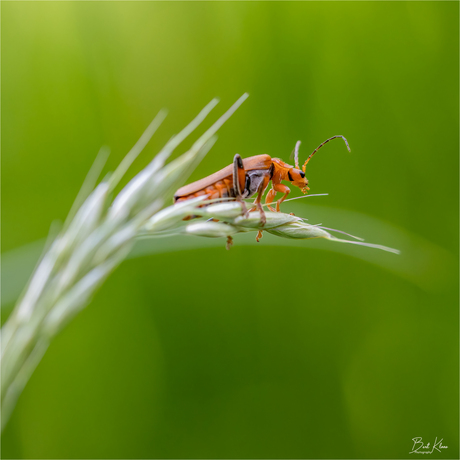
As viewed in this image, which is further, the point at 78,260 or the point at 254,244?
the point at 254,244

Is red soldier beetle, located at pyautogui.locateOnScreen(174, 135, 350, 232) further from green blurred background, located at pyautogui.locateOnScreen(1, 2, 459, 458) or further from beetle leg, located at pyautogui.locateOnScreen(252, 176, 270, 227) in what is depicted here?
green blurred background, located at pyautogui.locateOnScreen(1, 2, 459, 458)

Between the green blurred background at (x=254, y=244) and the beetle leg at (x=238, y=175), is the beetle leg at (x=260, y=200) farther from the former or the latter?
the green blurred background at (x=254, y=244)

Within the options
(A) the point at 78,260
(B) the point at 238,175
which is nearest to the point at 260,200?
(B) the point at 238,175

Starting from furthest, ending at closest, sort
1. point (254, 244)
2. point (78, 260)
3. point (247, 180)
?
point (254, 244)
point (247, 180)
point (78, 260)

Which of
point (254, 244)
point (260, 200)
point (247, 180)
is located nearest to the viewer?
point (260, 200)

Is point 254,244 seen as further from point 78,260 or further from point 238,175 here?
point 78,260

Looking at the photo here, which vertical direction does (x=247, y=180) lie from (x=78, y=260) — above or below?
above

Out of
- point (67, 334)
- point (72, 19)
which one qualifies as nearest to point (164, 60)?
point (72, 19)
